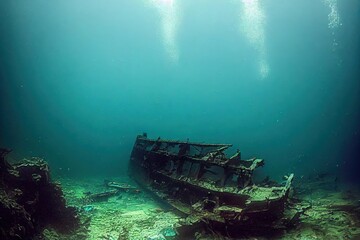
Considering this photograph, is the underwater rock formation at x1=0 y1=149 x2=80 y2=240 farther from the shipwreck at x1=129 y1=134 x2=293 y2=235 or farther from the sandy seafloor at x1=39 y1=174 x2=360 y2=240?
the shipwreck at x1=129 y1=134 x2=293 y2=235

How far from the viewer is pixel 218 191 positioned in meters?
8.30

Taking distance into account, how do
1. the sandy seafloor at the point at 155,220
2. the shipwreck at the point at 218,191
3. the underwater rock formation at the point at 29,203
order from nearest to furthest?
the underwater rock formation at the point at 29,203
the shipwreck at the point at 218,191
the sandy seafloor at the point at 155,220

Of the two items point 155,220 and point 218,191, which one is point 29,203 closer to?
point 155,220

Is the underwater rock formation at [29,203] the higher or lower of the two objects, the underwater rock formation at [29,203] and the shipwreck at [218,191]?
the lower

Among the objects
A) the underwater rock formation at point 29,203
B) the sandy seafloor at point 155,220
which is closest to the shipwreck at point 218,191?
the sandy seafloor at point 155,220

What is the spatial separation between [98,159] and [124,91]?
90877mm

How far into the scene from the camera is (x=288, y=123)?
86250mm

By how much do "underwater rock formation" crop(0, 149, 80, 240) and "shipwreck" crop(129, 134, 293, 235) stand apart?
413 cm

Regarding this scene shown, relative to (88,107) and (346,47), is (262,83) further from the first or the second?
(88,107)

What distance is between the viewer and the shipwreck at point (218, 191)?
714 centimetres

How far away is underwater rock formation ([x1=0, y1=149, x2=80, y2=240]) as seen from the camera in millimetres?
6207

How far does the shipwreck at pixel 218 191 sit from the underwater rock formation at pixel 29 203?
4.13 meters

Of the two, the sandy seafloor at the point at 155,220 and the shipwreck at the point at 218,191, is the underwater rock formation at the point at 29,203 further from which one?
the shipwreck at the point at 218,191

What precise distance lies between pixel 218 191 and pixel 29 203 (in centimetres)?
588
